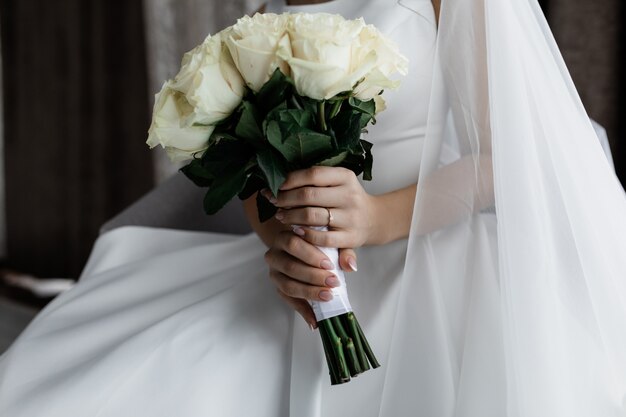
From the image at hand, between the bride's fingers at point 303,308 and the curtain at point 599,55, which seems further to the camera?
the curtain at point 599,55

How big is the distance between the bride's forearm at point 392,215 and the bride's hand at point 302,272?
0.33ft

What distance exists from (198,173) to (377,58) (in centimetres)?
31

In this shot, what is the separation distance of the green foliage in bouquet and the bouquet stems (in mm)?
218

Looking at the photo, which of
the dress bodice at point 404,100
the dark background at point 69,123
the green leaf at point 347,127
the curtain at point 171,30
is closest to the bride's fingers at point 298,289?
the green leaf at point 347,127

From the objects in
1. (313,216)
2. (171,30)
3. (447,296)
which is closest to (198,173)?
(313,216)

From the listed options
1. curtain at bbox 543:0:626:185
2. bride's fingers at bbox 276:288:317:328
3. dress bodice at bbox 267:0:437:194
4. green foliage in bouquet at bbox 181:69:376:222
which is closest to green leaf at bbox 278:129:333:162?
green foliage in bouquet at bbox 181:69:376:222

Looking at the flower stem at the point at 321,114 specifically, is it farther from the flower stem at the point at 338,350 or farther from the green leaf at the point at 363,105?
the flower stem at the point at 338,350

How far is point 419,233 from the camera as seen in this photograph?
1116 millimetres

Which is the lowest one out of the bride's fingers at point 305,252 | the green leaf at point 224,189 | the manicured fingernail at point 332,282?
the manicured fingernail at point 332,282

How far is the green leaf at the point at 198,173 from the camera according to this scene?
1.14 meters

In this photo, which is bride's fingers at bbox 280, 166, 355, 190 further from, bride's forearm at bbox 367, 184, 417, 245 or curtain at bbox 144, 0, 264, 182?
curtain at bbox 144, 0, 264, 182

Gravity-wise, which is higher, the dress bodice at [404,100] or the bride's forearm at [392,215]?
the dress bodice at [404,100]

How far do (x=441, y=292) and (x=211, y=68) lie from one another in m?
0.45

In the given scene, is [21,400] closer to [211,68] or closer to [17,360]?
[17,360]
